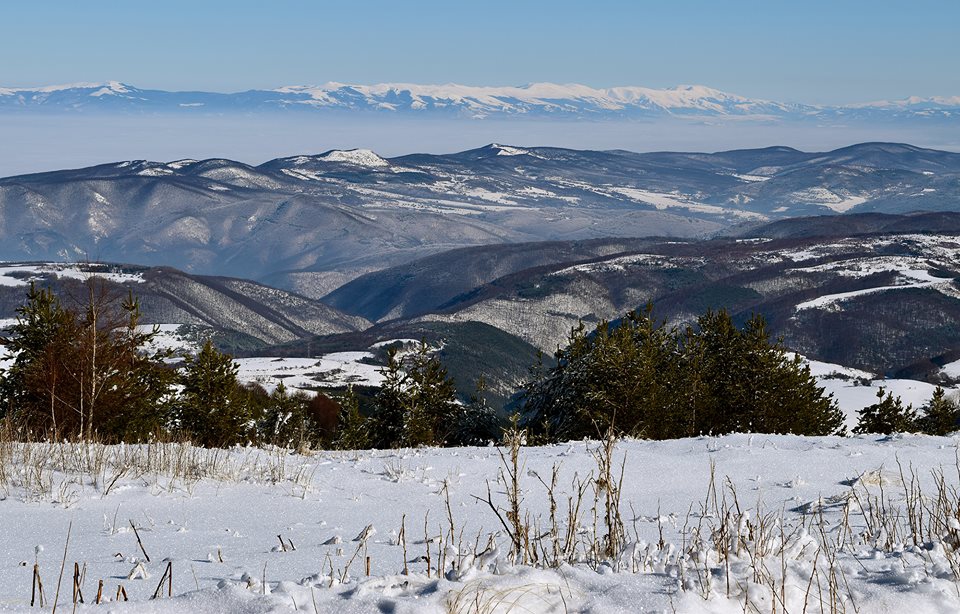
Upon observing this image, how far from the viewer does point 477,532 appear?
809 cm

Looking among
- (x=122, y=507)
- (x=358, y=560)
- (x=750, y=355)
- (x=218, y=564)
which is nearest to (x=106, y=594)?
(x=218, y=564)

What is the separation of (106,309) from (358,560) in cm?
1593

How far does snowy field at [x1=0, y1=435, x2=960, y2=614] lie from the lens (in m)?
4.64

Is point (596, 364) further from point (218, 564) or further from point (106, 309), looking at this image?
point (218, 564)

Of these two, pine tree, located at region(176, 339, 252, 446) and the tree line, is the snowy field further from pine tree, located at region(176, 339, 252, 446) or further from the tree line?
pine tree, located at region(176, 339, 252, 446)

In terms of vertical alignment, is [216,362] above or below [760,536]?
below

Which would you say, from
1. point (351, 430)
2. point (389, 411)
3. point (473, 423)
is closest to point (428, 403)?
point (389, 411)

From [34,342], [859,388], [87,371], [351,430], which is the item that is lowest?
[859,388]

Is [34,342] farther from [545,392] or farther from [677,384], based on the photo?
[677,384]

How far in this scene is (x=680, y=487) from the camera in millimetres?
10664

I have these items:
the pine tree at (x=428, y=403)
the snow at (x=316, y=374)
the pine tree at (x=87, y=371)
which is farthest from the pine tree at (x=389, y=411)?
the snow at (x=316, y=374)

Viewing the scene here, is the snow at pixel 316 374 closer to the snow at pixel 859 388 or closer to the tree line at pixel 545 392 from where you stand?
the snow at pixel 859 388

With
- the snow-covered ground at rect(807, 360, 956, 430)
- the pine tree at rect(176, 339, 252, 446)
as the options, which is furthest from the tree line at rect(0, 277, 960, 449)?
the snow-covered ground at rect(807, 360, 956, 430)

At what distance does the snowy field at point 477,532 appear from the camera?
15.2 feet
